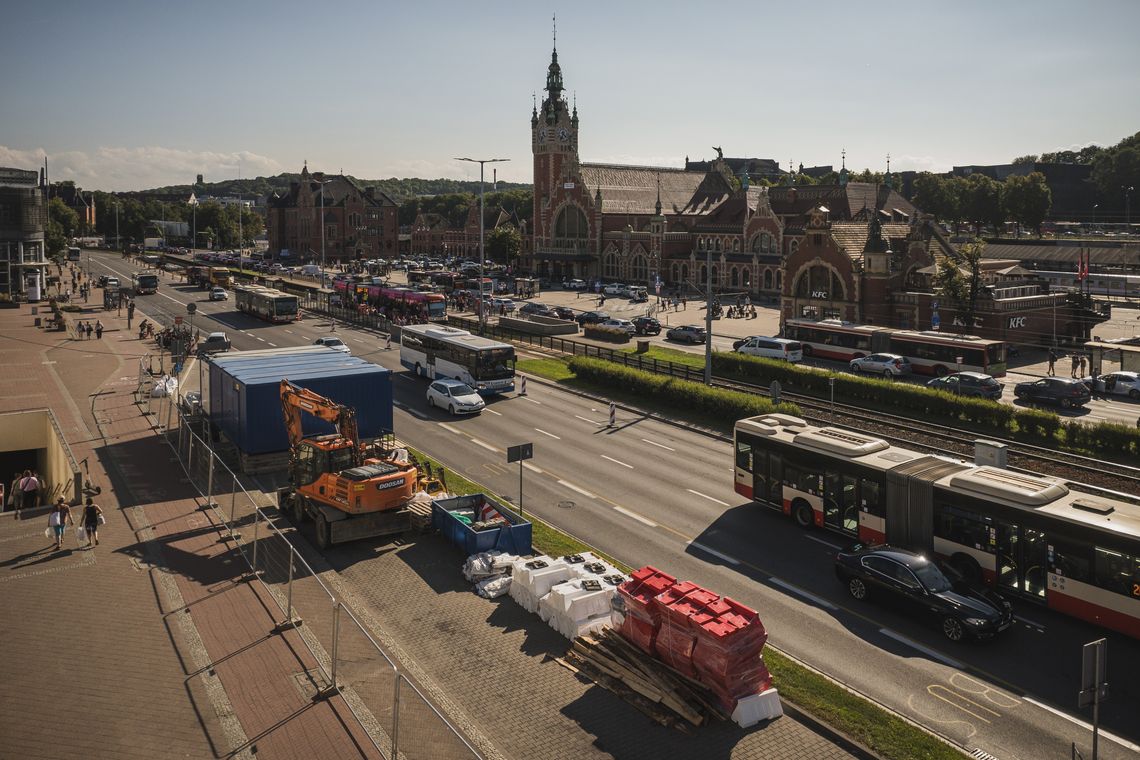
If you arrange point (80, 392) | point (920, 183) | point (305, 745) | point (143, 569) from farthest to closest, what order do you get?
point (920, 183) < point (80, 392) < point (143, 569) < point (305, 745)

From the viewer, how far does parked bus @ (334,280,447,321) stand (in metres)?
75.2

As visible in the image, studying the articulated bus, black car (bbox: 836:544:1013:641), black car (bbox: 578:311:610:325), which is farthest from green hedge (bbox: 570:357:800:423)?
black car (bbox: 578:311:610:325)

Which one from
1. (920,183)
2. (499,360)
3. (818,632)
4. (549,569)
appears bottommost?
(818,632)

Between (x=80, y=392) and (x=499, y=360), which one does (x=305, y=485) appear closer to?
(x=499, y=360)

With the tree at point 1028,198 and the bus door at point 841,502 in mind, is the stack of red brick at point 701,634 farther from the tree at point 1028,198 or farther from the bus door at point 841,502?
the tree at point 1028,198

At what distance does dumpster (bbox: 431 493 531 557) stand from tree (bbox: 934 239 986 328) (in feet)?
154

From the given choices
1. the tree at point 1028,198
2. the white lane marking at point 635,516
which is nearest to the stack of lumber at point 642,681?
the white lane marking at point 635,516

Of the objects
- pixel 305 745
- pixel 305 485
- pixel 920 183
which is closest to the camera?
pixel 305 745

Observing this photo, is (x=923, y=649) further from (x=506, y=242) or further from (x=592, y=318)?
(x=506, y=242)

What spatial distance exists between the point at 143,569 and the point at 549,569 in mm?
10099

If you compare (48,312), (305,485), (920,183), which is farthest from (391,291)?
(920,183)

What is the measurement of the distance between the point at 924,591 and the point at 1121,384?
35.3 meters

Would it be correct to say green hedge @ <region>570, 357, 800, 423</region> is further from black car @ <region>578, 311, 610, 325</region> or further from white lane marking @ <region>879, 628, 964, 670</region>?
black car @ <region>578, 311, 610, 325</region>

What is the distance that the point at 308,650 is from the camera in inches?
693
